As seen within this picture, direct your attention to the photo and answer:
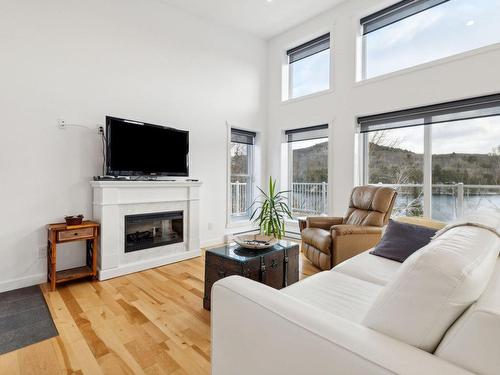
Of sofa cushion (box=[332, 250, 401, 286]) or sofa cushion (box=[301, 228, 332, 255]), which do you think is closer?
sofa cushion (box=[332, 250, 401, 286])

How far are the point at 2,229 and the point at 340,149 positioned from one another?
4.23 metres

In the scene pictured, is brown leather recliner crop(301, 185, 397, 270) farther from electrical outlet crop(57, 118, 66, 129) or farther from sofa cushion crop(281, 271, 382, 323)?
electrical outlet crop(57, 118, 66, 129)

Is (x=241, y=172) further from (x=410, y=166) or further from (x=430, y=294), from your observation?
(x=430, y=294)

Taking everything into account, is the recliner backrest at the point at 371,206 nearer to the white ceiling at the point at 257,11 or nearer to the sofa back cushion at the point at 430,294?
the sofa back cushion at the point at 430,294

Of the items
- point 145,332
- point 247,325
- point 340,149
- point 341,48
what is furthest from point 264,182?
point 247,325

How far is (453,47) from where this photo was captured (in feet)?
10.7

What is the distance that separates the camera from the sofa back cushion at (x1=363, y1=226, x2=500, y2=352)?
0.69 m

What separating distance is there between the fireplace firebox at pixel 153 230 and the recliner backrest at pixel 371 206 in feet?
7.30

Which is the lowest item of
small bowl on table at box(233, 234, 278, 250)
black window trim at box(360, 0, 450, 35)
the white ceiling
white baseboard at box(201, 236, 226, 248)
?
white baseboard at box(201, 236, 226, 248)

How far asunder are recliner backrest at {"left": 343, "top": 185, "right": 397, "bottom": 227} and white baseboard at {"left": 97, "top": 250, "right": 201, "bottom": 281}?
6.98 feet

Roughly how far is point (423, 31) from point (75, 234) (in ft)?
15.7

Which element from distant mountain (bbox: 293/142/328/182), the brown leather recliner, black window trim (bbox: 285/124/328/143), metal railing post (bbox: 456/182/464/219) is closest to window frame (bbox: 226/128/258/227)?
black window trim (bbox: 285/124/328/143)

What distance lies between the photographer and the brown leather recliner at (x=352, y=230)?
2908mm

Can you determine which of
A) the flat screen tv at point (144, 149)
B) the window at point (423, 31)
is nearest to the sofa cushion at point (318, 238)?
the flat screen tv at point (144, 149)
